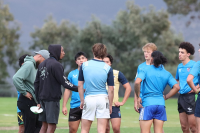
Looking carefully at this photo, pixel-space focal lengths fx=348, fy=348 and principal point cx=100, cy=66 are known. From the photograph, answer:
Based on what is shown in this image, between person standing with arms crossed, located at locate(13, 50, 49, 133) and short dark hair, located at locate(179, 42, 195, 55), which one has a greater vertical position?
short dark hair, located at locate(179, 42, 195, 55)

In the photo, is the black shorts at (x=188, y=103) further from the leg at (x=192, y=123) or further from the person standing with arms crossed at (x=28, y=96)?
the person standing with arms crossed at (x=28, y=96)

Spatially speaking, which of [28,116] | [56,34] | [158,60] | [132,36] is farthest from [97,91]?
[56,34]

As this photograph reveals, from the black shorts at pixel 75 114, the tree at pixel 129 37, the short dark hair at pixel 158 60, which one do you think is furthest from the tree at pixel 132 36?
the short dark hair at pixel 158 60

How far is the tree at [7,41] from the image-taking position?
55.3 metres

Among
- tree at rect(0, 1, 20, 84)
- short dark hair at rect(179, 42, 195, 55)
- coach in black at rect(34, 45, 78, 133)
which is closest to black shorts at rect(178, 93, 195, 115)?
short dark hair at rect(179, 42, 195, 55)

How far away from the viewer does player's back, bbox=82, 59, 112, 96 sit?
580cm

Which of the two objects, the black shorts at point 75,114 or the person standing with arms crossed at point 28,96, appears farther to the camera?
the black shorts at point 75,114

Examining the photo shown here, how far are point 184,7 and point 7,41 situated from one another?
94.6ft

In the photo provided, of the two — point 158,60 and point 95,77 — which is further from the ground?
point 158,60

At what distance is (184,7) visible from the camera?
41.8 m

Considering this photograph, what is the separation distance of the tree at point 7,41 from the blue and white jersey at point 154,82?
167 ft

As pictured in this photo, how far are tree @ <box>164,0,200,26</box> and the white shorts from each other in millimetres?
37560

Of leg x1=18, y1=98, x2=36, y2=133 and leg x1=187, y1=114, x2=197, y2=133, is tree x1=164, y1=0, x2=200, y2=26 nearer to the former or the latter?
leg x1=187, y1=114, x2=197, y2=133

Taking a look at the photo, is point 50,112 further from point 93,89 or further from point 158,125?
point 158,125
